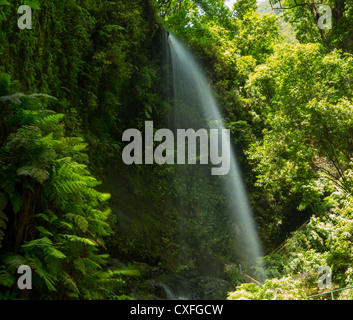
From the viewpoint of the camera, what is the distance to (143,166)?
1116 cm

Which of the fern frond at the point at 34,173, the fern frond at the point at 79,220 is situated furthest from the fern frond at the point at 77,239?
the fern frond at the point at 34,173

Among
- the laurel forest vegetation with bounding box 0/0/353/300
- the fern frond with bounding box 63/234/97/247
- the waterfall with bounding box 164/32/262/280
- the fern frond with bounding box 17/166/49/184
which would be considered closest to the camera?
the fern frond with bounding box 17/166/49/184

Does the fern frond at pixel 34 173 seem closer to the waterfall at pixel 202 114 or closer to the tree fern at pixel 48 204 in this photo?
the tree fern at pixel 48 204

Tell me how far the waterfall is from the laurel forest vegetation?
48 centimetres

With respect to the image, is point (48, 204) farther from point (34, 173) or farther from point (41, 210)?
point (34, 173)

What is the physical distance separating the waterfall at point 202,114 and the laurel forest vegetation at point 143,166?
0.48m

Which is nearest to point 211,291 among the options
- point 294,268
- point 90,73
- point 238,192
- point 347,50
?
point 294,268

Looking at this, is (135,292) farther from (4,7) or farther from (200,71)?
(200,71)

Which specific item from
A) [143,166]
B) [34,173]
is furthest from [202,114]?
[34,173]

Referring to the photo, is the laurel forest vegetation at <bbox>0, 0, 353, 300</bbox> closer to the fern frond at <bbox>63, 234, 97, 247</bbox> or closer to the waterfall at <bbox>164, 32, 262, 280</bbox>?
the fern frond at <bbox>63, 234, 97, 247</bbox>

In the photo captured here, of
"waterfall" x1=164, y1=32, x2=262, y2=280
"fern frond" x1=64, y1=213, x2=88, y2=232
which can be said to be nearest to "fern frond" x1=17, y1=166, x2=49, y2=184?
"fern frond" x1=64, y1=213, x2=88, y2=232

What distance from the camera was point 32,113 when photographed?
3.91 m

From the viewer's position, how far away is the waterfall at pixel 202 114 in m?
13.4

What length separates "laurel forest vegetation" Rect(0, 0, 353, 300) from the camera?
12.1 feet
